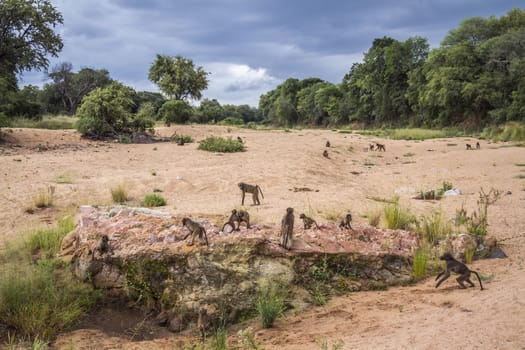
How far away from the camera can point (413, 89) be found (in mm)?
45312

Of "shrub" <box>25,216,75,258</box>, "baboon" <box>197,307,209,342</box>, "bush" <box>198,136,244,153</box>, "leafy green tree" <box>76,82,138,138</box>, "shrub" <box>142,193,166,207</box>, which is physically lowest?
"baboon" <box>197,307,209,342</box>

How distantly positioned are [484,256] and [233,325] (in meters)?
4.02

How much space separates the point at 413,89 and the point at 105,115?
34.8m

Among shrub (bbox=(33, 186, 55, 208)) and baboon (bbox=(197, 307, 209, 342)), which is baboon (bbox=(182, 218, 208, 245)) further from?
shrub (bbox=(33, 186, 55, 208))

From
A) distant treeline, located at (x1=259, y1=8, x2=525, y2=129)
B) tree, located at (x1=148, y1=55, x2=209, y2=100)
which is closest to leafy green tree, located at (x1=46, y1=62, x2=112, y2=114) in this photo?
tree, located at (x1=148, y1=55, x2=209, y2=100)

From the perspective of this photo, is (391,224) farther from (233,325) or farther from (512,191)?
(512,191)

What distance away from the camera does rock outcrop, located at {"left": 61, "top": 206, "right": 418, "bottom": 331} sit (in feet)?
16.9

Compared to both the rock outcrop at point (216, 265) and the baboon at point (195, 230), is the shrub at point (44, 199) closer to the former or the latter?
the rock outcrop at point (216, 265)

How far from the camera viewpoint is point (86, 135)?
21.9 m

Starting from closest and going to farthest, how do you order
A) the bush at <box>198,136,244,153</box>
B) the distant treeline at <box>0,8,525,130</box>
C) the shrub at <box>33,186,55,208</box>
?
the shrub at <box>33,186,55,208</box> → the bush at <box>198,136,244,153</box> → the distant treeline at <box>0,8,525,130</box>

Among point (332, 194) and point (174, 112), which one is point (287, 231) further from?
point (174, 112)

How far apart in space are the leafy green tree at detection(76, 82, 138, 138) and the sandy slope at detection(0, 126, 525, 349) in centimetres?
102

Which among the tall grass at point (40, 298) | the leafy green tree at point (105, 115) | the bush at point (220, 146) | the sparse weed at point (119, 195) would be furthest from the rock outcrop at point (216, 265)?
the leafy green tree at point (105, 115)

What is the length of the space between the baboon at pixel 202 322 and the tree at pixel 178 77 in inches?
1639
